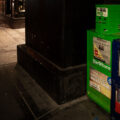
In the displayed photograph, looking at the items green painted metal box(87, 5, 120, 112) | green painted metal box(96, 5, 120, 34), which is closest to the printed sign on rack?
green painted metal box(87, 5, 120, 112)

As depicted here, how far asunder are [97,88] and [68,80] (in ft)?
1.47

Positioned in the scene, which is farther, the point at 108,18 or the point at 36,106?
the point at 36,106

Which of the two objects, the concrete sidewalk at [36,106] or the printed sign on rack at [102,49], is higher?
the printed sign on rack at [102,49]

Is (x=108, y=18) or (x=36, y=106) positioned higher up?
(x=108, y=18)

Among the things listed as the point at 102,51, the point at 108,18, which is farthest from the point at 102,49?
the point at 108,18

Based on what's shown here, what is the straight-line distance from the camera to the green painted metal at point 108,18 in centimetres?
269

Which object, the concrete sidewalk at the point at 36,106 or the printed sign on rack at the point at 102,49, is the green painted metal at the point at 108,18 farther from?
the concrete sidewalk at the point at 36,106

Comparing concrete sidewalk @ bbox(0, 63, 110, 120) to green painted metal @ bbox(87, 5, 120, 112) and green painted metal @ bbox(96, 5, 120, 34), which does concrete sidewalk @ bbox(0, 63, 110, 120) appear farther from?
green painted metal @ bbox(96, 5, 120, 34)

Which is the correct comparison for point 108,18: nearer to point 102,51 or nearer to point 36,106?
point 102,51

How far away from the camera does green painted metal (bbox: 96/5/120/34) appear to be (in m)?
2.69

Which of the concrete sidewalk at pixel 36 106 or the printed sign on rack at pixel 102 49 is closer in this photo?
the printed sign on rack at pixel 102 49

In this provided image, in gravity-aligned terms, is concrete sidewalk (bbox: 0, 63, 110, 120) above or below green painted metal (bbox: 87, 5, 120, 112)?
below

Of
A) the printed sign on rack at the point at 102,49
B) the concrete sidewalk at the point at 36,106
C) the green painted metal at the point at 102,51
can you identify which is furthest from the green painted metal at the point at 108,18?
the concrete sidewalk at the point at 36,106

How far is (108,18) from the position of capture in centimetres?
271
